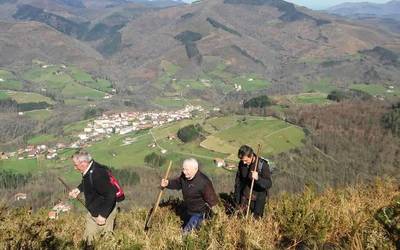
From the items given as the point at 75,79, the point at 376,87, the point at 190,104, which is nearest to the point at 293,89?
the point at 376,87

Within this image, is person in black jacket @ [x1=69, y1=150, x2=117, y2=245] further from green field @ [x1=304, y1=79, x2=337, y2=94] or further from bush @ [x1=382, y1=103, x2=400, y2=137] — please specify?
green field @ [x1=304, y1=79, x2=337, y2=94]

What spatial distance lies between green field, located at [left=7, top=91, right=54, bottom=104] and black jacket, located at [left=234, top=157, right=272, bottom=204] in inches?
5502

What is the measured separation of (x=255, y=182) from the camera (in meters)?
8.34

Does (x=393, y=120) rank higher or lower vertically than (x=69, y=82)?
higher

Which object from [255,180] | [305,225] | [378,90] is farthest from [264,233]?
[378,90]

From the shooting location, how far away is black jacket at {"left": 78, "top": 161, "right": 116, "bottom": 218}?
763 cm

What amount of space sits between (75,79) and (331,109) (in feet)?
367

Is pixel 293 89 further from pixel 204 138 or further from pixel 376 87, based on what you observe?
pixel 204 138

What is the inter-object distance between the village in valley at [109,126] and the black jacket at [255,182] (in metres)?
75.7

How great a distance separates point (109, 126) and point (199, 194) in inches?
4164

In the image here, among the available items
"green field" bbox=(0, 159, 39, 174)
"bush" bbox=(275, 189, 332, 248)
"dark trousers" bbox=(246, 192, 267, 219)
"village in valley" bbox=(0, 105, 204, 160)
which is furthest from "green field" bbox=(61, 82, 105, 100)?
"bush" bbox=(275, 189, 332, 248)

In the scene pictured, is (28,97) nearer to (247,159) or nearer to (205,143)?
(205,143)

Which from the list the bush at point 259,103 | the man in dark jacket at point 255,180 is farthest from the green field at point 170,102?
the man in dark jacket at point 255,180

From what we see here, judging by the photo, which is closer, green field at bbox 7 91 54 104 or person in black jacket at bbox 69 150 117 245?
person in black jacket at bbox 69 150 117 245
